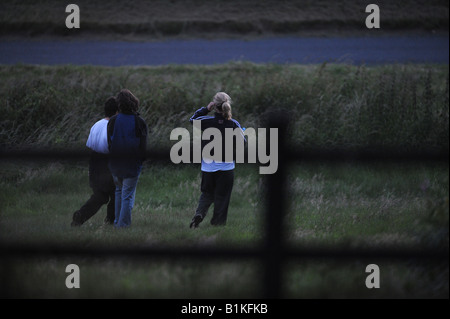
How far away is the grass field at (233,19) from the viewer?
1487 centimetres

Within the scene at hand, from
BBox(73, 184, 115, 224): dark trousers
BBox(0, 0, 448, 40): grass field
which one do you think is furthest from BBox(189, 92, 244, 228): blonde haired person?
BBox(0, 0, 448, 40): grass field

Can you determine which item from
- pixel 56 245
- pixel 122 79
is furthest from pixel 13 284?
pixel 122 79

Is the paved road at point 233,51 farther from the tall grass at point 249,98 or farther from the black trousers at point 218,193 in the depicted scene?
the black trousers at point 218,193

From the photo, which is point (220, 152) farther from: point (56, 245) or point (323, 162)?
point (56, 245)

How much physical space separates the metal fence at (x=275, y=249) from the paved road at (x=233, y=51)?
449 inches

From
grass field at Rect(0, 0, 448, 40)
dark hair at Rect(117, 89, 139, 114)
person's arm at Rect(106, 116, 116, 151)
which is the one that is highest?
grass field at Rect(0, 0, 448, 40)

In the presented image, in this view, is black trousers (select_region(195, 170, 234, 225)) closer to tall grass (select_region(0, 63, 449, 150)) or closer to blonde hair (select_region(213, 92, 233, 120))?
blonde hair (select_region(213, 92, 233, 120))

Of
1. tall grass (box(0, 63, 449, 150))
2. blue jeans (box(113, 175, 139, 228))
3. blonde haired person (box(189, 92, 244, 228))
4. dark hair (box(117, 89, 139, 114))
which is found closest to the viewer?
blue jeans (box(113, 175, 139, 228))

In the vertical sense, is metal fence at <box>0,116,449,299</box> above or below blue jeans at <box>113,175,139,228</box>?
below

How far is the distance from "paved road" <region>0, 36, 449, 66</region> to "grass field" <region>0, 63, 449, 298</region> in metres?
1.09

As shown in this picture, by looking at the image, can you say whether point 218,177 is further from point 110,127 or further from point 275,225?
point 275,225

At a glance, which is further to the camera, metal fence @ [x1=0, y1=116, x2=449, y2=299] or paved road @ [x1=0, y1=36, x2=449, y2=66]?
paved road @ [x1=0, y1=36, x2=449, y2=66]

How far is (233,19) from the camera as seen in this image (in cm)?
1634

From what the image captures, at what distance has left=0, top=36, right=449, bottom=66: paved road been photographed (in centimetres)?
1393
